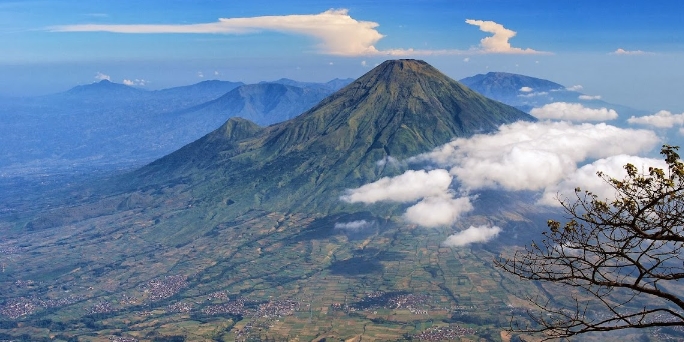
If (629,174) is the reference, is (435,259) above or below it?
A: below

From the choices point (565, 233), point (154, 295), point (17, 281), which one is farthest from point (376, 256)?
point (565, 233)

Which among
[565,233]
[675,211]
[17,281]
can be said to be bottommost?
[17,281]

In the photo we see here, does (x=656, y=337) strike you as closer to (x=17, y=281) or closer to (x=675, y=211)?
(x=675, y=211)

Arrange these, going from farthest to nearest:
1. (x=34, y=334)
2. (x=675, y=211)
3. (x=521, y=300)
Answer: (x=521, y=300) → (x=34, y=334) → (x=675, y=211)

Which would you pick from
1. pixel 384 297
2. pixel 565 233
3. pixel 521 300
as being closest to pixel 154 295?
pixel 384 297

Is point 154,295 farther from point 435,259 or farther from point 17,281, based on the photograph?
point 435,259

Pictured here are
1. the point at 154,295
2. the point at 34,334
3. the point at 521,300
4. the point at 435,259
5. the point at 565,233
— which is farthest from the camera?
the point at 435,259

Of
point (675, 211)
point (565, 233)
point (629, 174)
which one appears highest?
point (629, 174)

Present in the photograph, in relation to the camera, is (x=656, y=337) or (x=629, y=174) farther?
(x=656, y=337)

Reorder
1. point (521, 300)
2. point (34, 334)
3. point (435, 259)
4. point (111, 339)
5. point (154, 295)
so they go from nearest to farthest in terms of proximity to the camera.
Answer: point (111, 339) → point (34, 334) → point (521, 300) → point (154, 295) → point (435, 259)
